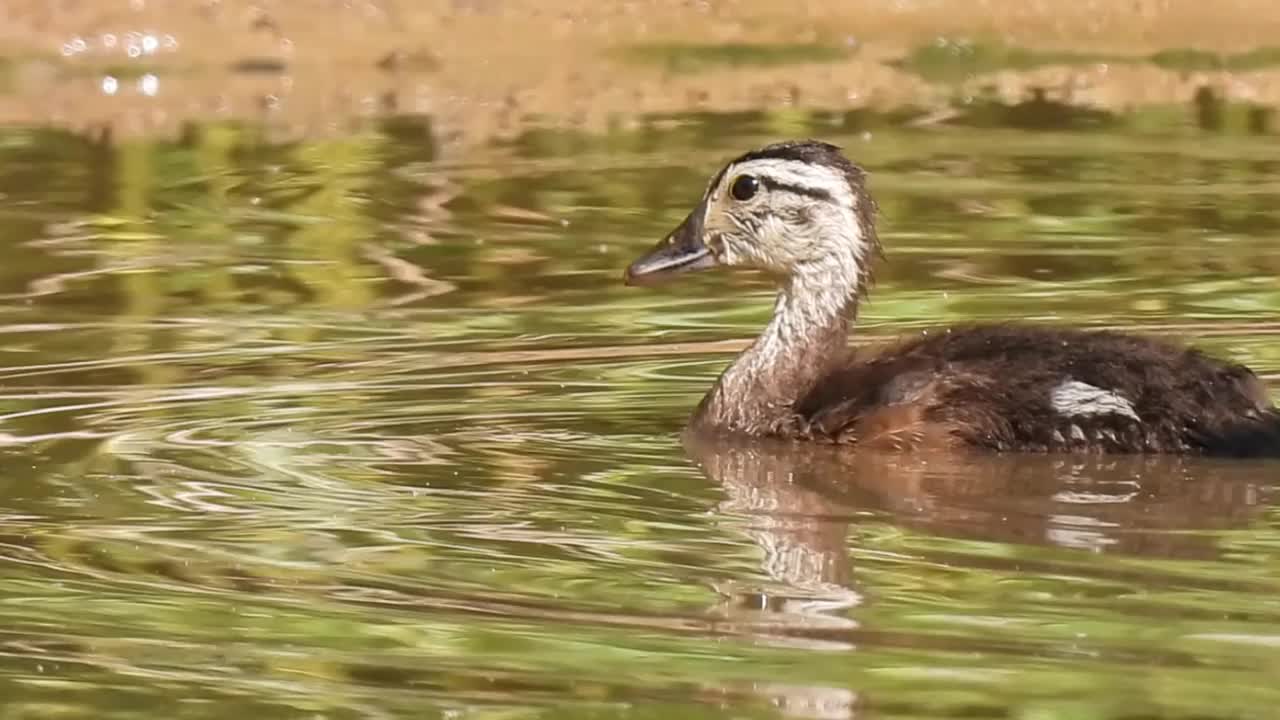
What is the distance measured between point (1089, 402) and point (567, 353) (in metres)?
2.84

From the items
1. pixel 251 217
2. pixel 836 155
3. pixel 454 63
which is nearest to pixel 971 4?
pixel 454 63

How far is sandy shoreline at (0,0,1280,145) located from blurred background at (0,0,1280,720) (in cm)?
4

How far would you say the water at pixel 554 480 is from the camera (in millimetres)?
6887

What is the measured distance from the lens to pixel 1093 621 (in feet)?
23.5

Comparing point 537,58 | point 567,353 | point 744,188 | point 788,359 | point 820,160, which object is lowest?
point 567,353

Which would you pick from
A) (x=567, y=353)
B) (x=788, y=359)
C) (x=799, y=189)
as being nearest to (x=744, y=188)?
(x=799, y=189)

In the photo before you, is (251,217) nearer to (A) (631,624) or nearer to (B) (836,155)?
(B) (836,155)

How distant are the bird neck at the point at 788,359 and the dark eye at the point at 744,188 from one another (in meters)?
0.31

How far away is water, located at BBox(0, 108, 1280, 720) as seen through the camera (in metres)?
6.89

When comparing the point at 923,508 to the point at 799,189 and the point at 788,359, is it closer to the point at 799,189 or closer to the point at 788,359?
the point at 788,359

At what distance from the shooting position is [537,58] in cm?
2017

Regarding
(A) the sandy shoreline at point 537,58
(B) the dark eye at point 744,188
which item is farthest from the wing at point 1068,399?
(A) the sandy shoreline at point 537,58

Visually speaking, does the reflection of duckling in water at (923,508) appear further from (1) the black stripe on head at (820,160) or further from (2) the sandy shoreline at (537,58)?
(2) the sandy shoreline at (537,58)

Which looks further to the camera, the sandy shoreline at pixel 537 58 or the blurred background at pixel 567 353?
the sandy shoreline at pixel 537 58
